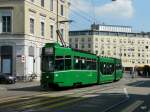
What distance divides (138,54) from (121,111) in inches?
6560

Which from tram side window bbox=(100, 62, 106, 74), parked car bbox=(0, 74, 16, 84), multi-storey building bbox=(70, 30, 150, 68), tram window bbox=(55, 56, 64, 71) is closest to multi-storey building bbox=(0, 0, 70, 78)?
parked car bbox=(0, 74, 16, 84)

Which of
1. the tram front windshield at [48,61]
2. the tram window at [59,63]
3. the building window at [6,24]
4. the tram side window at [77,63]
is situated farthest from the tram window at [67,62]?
the building window at [6,24]

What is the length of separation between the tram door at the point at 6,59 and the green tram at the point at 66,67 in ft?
53.6

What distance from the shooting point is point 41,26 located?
6600 cm

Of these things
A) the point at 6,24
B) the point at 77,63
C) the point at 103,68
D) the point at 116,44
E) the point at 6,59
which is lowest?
the point at 103,68

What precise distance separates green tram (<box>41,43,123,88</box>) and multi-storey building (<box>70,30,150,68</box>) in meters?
124

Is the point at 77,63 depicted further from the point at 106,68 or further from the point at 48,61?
the point at 106,68

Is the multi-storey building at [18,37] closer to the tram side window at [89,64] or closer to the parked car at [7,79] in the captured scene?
the parked car at [7,79]

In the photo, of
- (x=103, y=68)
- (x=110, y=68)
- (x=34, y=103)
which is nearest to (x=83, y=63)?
(x=103, y=68)

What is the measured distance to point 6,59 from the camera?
198 feet

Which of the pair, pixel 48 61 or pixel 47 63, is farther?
pixel 47 63

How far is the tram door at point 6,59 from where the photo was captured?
60000mm

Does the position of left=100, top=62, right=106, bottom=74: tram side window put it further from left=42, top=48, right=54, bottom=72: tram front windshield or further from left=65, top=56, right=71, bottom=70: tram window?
left=42, top=48, right=54, bottom=72: tram front windshield

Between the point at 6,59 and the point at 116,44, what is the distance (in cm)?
12076
